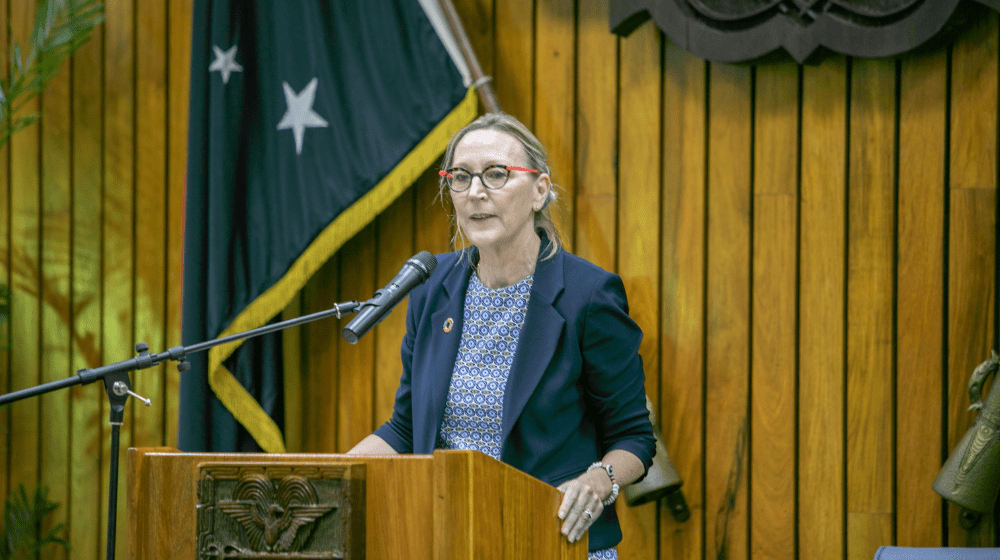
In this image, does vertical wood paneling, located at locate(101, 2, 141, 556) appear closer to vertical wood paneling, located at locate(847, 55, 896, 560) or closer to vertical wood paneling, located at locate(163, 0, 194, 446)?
vertical wood paneling, located at locate(163, 0, 194, 446)

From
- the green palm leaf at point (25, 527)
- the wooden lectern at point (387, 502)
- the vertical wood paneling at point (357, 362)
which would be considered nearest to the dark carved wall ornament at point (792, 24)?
the vertical wood paneling at point (357, 362)

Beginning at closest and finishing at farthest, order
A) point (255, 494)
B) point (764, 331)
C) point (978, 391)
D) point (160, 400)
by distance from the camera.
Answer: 1. point (255, 494)
2. point (978, 391)
3. point (764, 331)
4. point (160, 400)

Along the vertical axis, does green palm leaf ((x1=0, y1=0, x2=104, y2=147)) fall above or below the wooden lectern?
above

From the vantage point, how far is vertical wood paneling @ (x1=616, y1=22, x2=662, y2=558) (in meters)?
2.69

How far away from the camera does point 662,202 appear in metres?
2.71

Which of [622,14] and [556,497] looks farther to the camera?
[622,14]

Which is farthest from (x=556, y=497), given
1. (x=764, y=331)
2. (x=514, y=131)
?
(x=764, y=331)

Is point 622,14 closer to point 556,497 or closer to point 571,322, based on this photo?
point 571,322

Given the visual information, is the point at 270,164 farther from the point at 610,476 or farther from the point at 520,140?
the point at 610,476

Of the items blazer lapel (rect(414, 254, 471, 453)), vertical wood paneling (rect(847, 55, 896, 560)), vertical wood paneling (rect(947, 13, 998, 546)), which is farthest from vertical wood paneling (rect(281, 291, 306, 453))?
vertical wood paneling (rect(947, 13, 998, 546))

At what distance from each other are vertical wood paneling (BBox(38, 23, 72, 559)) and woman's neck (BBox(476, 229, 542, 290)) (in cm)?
220

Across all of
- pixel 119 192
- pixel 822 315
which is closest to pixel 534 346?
pixel 822 315

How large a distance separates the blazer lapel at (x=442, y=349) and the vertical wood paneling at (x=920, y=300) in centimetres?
141

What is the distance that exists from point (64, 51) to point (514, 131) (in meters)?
2.06
